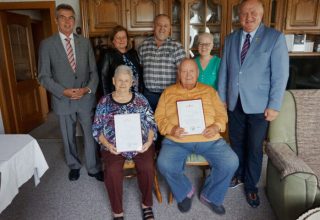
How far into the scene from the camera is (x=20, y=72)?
418cm

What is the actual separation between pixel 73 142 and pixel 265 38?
1999 millimetres

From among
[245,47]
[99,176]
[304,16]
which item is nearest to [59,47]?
[99,176]

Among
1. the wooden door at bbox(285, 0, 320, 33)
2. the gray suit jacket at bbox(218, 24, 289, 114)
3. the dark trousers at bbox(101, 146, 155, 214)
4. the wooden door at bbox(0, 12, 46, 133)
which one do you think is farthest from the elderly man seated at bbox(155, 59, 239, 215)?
the wooden door at bbox(0, 12, 46, 133)

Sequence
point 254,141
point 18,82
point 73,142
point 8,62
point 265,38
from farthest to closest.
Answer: point 18,82 < point 8,62 < point 73,142 < point 254,141 < point 265,38

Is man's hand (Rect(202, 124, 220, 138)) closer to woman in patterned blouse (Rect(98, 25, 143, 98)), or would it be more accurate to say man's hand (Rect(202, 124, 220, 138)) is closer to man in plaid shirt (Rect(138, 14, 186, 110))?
man in plaid shirt (Rect(138, 14, 186, 110))

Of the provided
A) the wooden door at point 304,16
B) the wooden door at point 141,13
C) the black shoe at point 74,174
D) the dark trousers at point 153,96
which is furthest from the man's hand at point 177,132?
the wooden door at point 304,16

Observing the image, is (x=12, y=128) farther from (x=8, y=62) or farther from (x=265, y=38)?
(x=265, y=38)

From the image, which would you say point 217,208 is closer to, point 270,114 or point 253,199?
point 253,199

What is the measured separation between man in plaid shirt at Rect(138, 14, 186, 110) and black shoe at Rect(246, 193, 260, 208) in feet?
4.01

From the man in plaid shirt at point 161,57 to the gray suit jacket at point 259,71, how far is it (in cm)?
54

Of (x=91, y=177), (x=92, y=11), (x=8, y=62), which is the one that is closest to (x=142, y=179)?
(x=91, y=177)

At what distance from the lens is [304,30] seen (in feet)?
10.4

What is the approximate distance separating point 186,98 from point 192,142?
0.36m

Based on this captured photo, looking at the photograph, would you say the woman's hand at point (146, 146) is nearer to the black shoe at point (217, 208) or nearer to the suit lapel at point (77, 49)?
the black shoe at point (217, 208)
